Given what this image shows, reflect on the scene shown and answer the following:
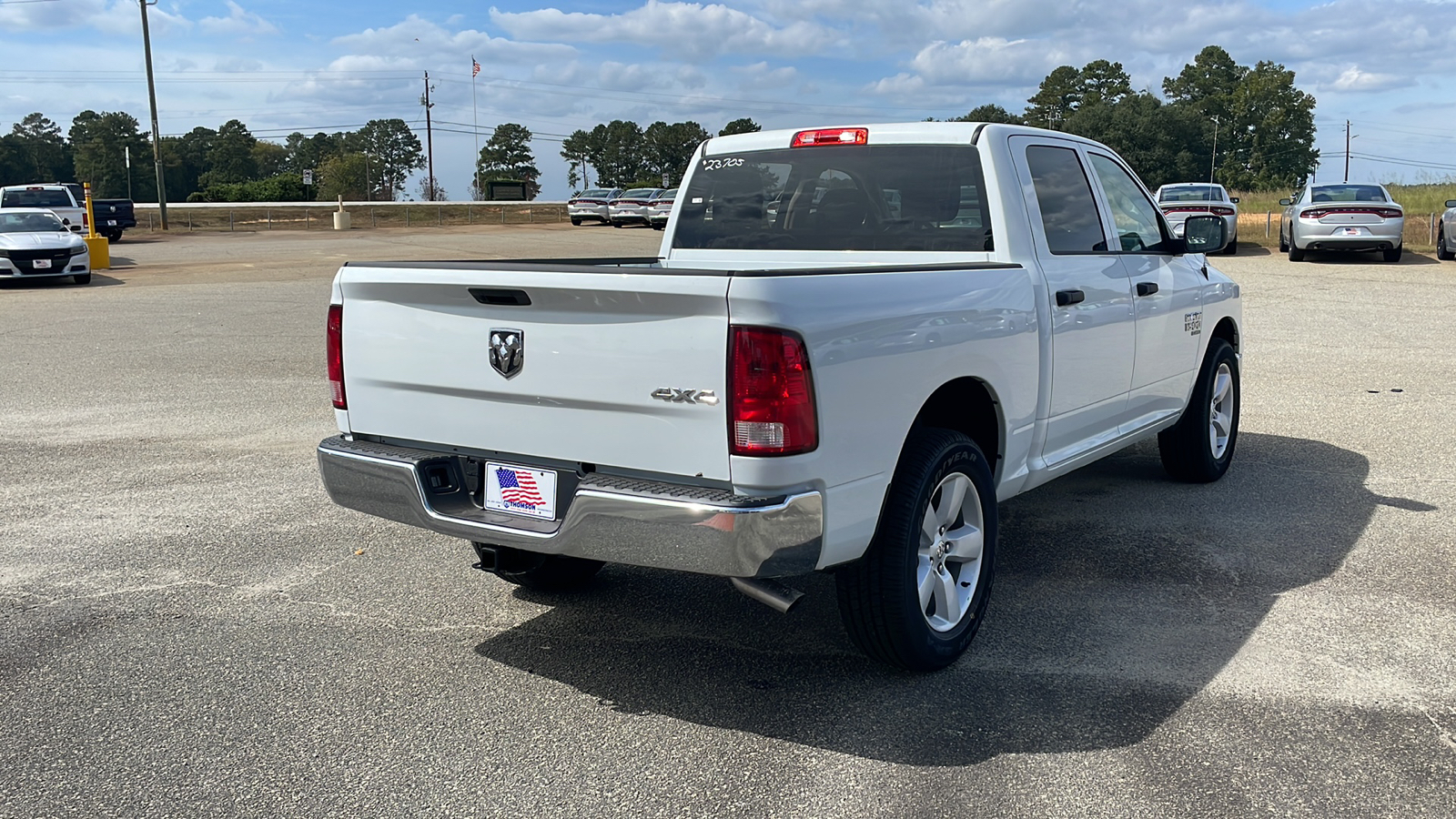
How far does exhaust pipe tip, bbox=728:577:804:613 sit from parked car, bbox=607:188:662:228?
140ft

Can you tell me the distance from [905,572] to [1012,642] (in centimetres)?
84

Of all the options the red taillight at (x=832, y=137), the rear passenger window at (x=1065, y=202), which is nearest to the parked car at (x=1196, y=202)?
the rear passenger window at (x=1065, y=202)

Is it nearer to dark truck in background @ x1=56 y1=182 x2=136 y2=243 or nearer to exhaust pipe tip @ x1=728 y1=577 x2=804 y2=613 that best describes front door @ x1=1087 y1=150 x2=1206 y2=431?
exhaust pipe tip @ x1=728 y1=577 x2=804 y2=613

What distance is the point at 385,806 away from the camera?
330 centimetres

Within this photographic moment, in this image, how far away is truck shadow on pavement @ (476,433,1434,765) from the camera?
151 inches

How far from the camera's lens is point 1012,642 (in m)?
4.51

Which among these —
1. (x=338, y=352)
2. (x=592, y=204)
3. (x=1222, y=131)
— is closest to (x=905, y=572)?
(x=338, y=352)

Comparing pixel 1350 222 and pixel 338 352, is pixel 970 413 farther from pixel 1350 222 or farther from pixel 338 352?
pixel 1350 222

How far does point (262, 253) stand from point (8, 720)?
30636 mm

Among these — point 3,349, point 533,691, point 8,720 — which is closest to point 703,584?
point 533,691

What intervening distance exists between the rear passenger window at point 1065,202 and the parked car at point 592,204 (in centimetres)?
4494

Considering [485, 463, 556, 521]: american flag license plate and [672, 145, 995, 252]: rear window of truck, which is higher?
[672, 145, 995, 252]: rear window of truck

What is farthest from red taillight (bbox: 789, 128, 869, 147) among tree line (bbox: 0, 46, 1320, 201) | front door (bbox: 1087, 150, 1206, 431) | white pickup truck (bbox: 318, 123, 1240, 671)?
tree line (bbox: 0, 46, 1320, 201)

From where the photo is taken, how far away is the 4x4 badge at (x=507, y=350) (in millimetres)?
3814
